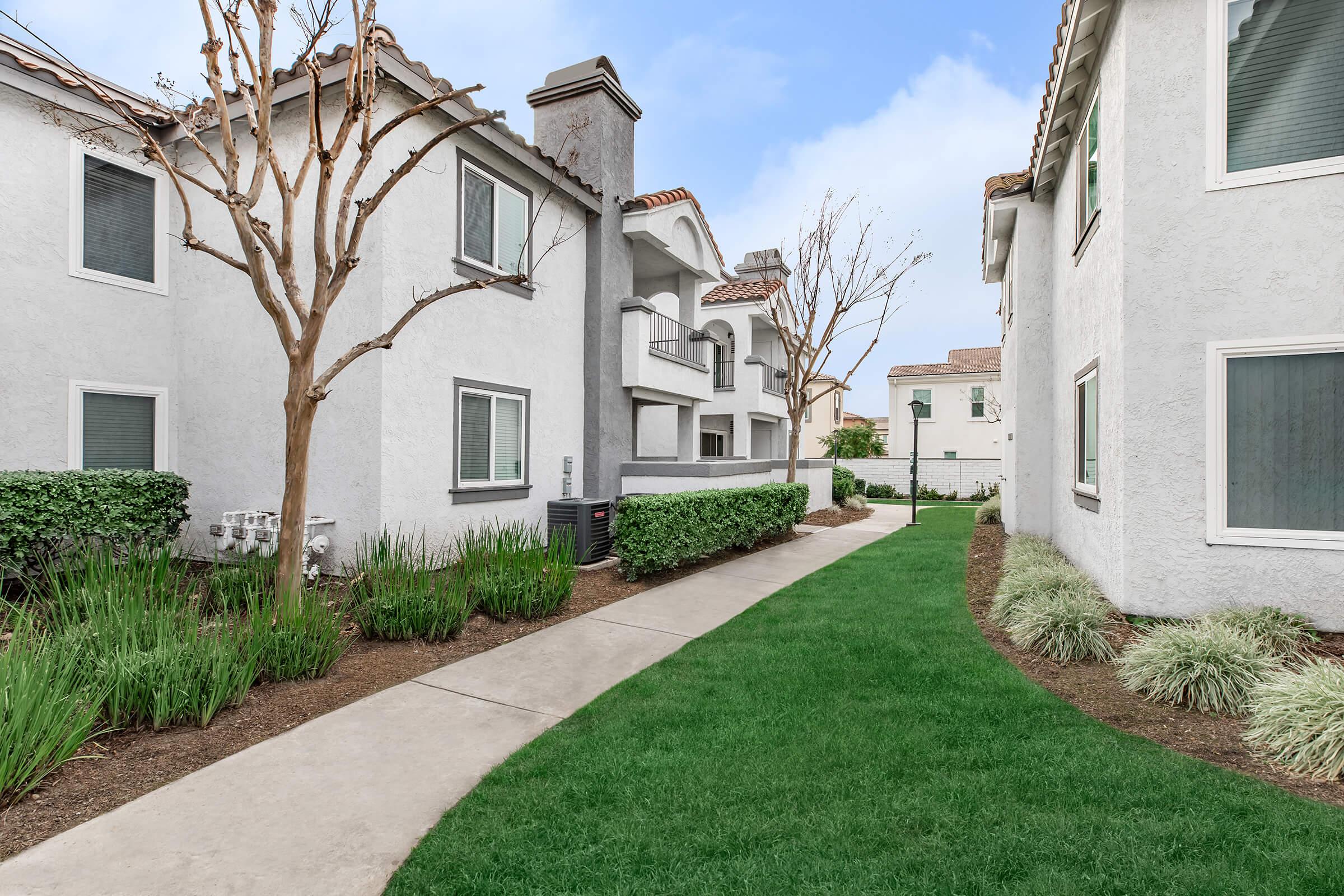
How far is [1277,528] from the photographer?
19.0 ft

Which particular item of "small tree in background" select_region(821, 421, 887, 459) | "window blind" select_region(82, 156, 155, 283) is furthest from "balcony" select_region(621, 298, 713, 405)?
"small tree in background" select_region(821, 421, 887, 459)

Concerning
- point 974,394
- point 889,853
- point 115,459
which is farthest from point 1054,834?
point 974,394

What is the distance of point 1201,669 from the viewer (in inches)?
185

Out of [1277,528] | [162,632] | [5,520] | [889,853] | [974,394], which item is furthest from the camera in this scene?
[974,394]

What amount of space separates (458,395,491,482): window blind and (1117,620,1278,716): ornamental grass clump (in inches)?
308

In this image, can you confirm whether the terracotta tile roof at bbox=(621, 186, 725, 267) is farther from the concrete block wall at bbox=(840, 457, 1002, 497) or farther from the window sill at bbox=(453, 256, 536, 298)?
the concrete block wall at bbox=(840, 457, 1002, 497)

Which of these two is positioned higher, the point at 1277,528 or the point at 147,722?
the point at 1277,528

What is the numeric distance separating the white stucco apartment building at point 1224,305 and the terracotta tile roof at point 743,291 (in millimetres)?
14123

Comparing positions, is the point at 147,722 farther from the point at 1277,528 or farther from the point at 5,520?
the point at 1277,528

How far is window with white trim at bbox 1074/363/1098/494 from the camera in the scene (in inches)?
305

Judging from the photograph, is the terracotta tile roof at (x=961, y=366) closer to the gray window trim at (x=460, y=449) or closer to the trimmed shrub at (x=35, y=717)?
the gray window trim at (x=460, y=449)

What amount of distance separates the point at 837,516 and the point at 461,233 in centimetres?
1300

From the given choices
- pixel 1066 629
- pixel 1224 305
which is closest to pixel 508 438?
pixel 1066 629

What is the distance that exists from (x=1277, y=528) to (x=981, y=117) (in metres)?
12.3
